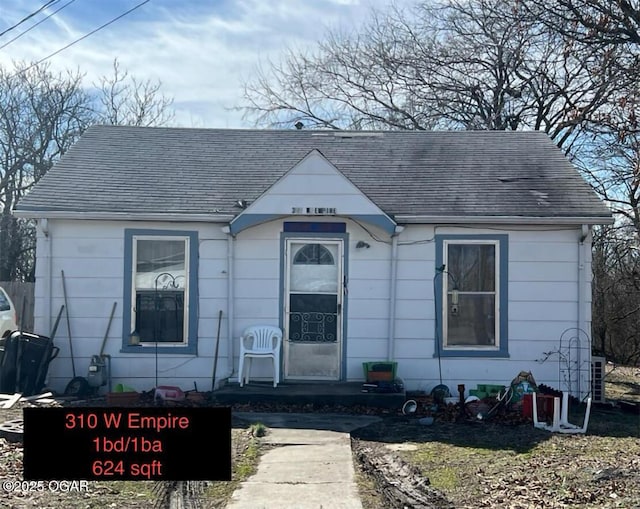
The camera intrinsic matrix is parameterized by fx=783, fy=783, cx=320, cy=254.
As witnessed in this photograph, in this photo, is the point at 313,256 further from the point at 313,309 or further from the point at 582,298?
the point at 582,298

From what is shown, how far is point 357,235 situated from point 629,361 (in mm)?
11906

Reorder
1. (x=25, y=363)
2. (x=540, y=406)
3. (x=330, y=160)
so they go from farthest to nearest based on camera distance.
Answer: (x=330, y=160) < (x=25, y=363) < (x=540, y=406)

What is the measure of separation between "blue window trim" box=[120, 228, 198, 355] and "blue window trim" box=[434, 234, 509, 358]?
350cm

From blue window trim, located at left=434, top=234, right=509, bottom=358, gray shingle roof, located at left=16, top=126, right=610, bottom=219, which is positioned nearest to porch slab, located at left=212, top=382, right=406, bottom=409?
blue window trim, located at left=434, top=234, right=509, bottom=358

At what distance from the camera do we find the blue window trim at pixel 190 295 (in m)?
11.4

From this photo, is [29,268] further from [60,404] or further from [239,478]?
[239,478]

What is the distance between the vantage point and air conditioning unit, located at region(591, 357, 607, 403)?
11.4 meters

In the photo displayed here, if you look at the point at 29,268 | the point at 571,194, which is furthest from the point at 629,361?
the point at 29,268

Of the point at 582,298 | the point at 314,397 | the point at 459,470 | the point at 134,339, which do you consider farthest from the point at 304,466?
the point at 582,298

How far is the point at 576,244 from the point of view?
11.3m

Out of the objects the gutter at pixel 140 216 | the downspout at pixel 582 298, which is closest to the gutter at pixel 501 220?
the downspout at pixel 582 298

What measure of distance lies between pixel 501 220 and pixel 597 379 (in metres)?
2.77

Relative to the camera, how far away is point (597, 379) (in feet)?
37.7

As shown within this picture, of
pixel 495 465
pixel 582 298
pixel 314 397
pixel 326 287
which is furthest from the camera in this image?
pixel 326 287
